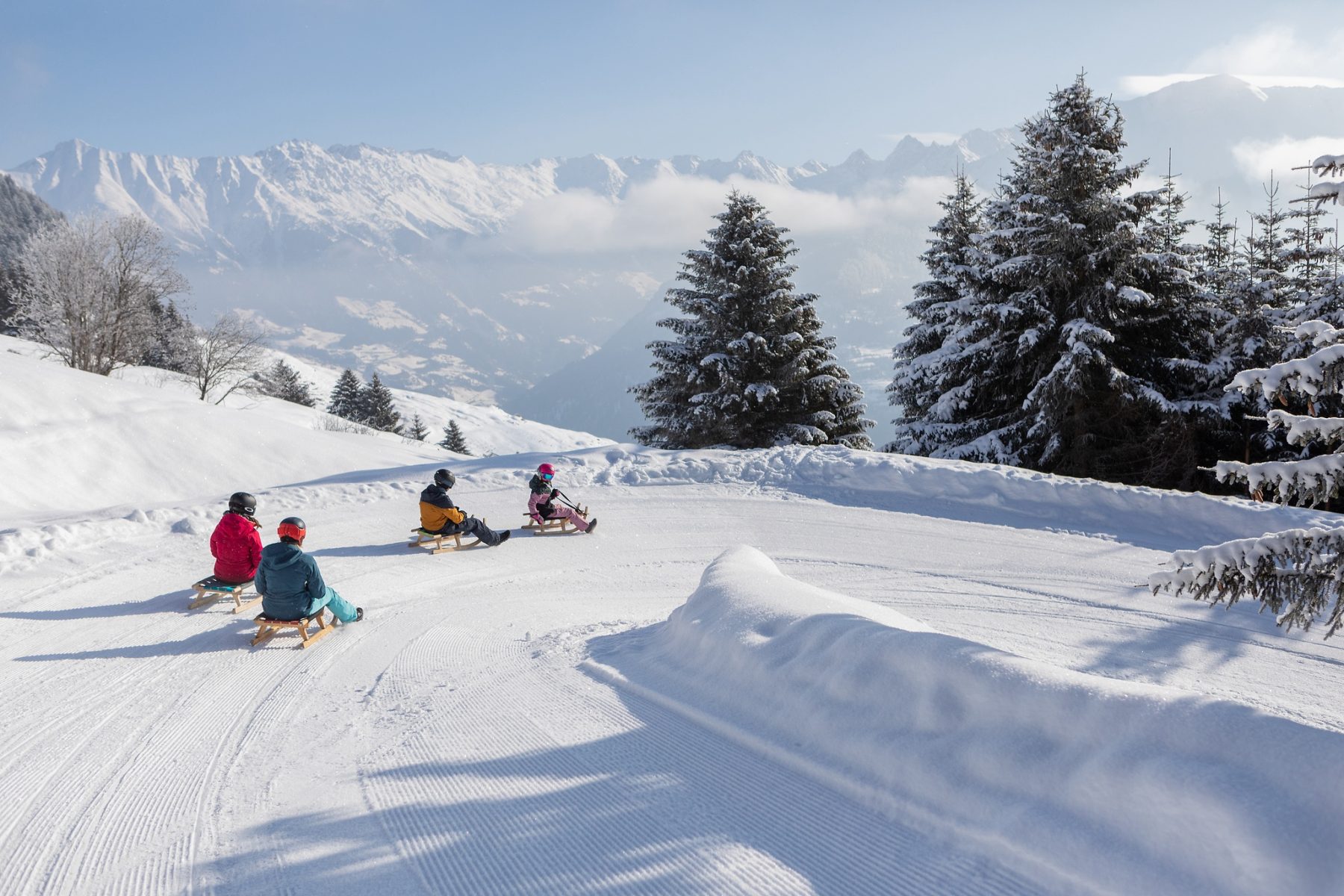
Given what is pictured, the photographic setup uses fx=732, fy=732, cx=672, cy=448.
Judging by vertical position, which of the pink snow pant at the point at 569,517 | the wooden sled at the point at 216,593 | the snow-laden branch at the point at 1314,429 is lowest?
the wooden sled at the point at 216,593

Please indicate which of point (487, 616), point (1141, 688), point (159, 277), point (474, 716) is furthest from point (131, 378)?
point (1141, 688)

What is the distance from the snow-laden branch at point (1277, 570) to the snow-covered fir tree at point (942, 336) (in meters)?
13.9

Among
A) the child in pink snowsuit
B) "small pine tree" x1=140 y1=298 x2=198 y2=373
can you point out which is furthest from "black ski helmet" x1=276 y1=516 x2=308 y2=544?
"small pine tree" x1=140 y1=298 x2=198 y2=373

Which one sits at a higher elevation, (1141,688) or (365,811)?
(1141,688)

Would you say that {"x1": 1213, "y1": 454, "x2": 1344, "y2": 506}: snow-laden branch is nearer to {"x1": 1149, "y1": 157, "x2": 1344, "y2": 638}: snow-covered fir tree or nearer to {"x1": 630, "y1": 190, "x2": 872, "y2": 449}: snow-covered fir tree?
{"x1": 1149, "y1": 157, "x2": 1344, "y2": 638}: snow-covered fir tree

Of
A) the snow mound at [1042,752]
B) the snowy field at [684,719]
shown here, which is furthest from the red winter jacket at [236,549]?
the snow mound at [1042,752]

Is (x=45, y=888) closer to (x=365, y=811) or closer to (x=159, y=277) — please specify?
(x=365, y=811)

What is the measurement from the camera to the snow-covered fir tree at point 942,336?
58.2 ft

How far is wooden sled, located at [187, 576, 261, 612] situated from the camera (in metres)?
7.70

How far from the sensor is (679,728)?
14.5 feet

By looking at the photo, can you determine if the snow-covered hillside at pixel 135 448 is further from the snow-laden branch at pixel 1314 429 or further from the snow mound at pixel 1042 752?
the snow-laden branch at pixel 1314 429

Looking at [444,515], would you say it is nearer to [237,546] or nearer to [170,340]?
[237,546]

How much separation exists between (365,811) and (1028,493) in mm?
10332

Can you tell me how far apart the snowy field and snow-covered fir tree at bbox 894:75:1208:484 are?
557cm
